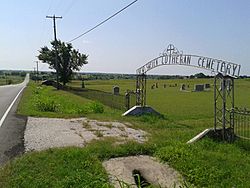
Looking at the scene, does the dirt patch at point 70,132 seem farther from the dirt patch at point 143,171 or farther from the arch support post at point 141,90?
the arch support post at point 141,90

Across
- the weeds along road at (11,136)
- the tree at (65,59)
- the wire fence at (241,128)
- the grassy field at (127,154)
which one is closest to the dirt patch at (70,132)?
the weeds along road at (11,136)

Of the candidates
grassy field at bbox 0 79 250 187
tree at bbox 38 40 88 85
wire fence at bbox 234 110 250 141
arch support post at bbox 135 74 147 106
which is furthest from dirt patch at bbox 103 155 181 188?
tree at bbox 38 40 88 85

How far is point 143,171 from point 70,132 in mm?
4812

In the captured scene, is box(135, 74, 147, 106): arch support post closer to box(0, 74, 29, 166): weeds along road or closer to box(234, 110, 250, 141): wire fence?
box(234, 110, 250, 141): wire fence

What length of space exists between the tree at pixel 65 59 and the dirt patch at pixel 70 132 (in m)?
47.3

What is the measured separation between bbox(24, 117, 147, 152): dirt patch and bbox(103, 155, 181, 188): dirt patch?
186 cm

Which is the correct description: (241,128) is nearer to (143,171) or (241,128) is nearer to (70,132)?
(70,132)

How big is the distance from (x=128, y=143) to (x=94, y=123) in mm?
4404

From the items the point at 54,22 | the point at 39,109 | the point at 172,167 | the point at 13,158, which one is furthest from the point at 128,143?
the point at 54,22

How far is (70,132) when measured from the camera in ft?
38.4

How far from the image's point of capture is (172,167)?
7766 mm

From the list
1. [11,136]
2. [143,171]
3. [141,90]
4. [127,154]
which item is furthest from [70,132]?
[141,90]

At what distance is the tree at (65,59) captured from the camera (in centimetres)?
6115

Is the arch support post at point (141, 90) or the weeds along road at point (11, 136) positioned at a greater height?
the arch support post at point (141, 90)
